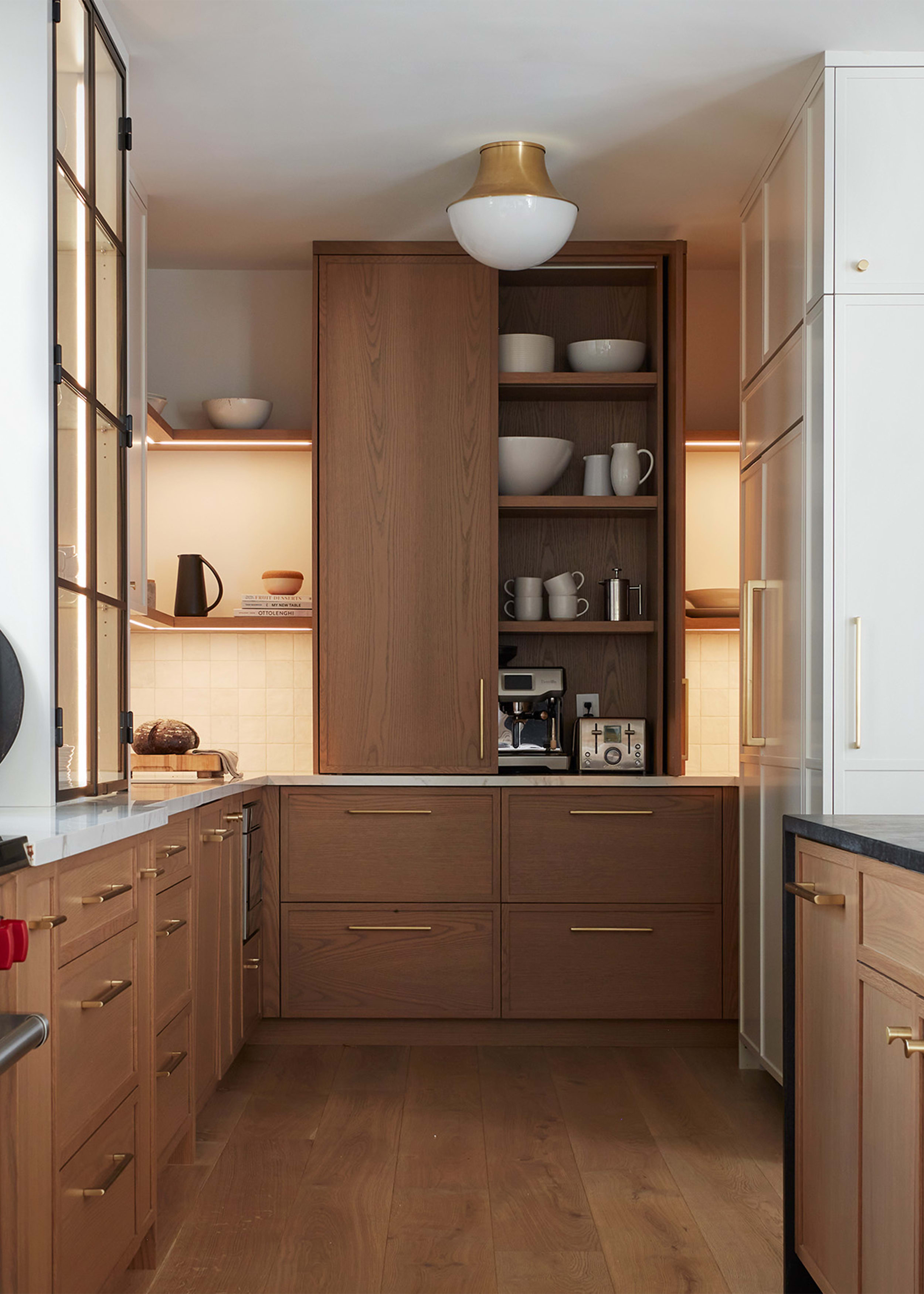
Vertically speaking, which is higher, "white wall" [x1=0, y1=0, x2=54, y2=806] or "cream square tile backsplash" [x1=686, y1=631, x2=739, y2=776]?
"white wall" [x1=0, y1=0, x2=54, y2=806]

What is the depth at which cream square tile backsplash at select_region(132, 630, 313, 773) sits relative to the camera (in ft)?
13.7

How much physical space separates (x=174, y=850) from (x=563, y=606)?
185cm

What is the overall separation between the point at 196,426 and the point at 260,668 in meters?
0.94

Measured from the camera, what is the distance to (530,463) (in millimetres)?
3820

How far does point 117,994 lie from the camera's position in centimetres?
192

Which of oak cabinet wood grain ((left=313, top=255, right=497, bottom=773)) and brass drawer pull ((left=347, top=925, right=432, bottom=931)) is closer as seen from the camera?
brass drawer pull ((left=347, top=925, right=432, bottom=931))

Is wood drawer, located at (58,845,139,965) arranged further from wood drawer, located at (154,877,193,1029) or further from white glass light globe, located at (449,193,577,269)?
white glass light globe, located at (449,193,577,269)

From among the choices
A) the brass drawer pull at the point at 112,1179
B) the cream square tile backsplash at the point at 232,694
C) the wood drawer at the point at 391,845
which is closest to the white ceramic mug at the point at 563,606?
the wood drawer at the point at 391,845

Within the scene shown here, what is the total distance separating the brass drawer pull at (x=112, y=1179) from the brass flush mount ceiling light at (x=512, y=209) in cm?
245

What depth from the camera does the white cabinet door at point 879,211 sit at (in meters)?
2.64

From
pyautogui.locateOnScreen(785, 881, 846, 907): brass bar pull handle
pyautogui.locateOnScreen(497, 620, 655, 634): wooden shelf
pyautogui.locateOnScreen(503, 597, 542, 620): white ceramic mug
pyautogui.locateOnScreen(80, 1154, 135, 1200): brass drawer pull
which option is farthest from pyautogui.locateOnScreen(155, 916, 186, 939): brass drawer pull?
Result: pyautogui.locateOnScreen(503, 597, 542, 620): white ceramic mug

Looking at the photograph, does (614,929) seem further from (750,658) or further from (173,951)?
(173,951)

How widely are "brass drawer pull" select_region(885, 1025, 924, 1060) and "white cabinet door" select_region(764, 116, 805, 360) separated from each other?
6.14 ft

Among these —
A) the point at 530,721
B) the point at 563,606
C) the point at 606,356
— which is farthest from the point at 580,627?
the point at 606,356
